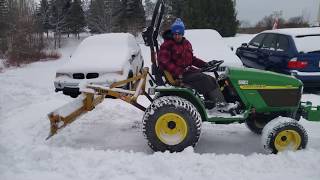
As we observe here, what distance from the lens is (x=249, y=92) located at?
5.52m

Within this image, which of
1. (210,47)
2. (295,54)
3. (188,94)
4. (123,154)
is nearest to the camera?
(123,154)

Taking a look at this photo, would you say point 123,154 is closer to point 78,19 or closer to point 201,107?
point 201,107

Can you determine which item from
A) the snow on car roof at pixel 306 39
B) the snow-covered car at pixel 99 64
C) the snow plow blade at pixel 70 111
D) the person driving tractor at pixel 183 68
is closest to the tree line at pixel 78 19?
the snow-covered car at pixel 99 64

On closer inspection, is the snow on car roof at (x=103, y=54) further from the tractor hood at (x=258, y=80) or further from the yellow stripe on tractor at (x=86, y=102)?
the tractor hood at (x=258, y=80)

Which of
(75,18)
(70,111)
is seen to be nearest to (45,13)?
(75,18)

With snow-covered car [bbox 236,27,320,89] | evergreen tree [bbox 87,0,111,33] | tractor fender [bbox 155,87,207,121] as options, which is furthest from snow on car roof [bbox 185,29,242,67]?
evergreen tree [bbox 87,0,111,33]

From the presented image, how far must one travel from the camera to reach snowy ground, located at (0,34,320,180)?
15.0 feet

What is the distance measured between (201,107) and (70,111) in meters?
1.73

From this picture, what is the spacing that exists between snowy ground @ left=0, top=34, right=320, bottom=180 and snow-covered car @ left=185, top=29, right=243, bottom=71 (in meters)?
3.61

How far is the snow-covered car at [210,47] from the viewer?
34.1 feet

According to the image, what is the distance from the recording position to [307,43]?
940cm

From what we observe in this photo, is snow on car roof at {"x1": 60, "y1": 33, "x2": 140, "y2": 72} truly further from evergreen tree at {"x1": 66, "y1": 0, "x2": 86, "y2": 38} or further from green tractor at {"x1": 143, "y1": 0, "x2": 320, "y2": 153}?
evergreen tree at {"x1": 66, "y1": 0, "x2": 86, "y2": 38}

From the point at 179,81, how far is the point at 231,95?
78 centimetres

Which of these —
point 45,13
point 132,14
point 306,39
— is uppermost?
point 132,14
